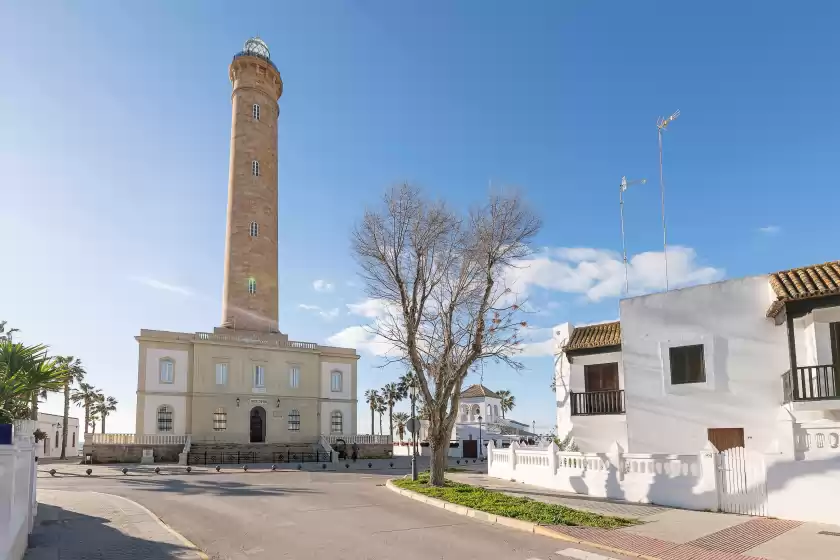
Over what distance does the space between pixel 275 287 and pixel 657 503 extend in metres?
35.7

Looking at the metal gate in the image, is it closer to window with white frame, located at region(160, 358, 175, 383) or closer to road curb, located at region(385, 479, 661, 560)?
road curb, located at region(385, 479, 661, 560)

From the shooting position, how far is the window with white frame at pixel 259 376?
44.6 m

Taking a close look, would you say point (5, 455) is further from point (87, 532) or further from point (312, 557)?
point (87, 532)

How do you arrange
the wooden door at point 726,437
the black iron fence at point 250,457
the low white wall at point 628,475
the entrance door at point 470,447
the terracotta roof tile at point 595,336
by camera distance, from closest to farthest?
1. the low white wall at point 628,475
2. the wooden door at point 726,437
3. the terracotta roof tile at point 595,336
4. the black iron fence at point 250,457
5. the entrance door at point 470,447

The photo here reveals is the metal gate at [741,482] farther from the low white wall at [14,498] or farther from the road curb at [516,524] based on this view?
the low white wall at [14,498]

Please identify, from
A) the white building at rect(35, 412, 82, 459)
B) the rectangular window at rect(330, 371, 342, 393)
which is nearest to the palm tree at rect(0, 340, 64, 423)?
the rectangular window at rect(330, 371, 342, 393)

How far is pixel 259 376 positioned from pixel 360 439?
8792mm

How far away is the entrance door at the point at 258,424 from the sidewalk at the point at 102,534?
2751cm

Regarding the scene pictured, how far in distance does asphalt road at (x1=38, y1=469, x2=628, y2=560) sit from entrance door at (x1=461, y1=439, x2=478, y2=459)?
30442mm

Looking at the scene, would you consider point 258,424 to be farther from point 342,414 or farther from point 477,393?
point 477,393

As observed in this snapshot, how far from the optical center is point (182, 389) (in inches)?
1655

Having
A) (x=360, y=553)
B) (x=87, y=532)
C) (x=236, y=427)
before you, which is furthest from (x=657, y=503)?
(x=236, y=427)

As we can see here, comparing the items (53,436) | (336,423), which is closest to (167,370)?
(336,423)

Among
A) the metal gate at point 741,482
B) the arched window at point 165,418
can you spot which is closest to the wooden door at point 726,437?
the metal gate at point 741,482
